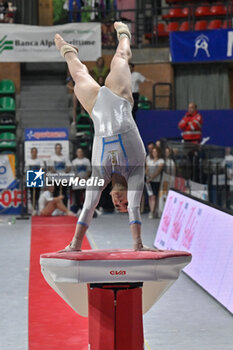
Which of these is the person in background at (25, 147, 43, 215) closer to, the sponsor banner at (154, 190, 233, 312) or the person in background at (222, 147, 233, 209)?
the person in background at (222, 147, 233, 209)

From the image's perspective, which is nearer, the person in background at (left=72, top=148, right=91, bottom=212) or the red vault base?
the red vault base

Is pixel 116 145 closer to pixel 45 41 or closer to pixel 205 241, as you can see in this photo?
pixel 205 241

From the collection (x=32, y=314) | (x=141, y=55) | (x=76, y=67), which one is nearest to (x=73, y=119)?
(x=141, y=55)

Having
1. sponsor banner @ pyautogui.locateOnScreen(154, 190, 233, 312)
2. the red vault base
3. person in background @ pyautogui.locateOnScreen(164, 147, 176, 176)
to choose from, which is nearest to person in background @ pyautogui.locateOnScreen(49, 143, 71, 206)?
person in background @ pyautogui.locateOnScreen(164, 147, 176, 176)

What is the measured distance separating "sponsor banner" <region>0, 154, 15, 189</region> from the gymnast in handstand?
418 inches

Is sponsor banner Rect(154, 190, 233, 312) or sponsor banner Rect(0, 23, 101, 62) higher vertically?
sponsor banner Rect(0, 23, 101, 62)

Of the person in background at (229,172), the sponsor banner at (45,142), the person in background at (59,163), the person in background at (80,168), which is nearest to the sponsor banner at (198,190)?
the person in background at (229,172)

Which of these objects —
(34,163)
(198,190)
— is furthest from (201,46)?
(198,190)

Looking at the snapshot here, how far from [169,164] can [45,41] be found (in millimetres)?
4393

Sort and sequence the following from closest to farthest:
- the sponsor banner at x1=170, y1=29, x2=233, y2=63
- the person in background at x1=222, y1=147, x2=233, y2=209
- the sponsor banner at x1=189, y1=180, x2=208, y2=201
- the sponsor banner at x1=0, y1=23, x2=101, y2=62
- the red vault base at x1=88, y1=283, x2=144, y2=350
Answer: the red vault base at x1=88, y1=283, x2=144, y2=350 < the person in background at x1=222, y1=147, x2=233, y2=209 < the sponsor banner at x1=189, y1=180, x2=208, y2=201 < the sponsor banner at x1=0, y1=23, x2=101, y2=62 < the sponsor banner at x1=170, y1=29, x2=233, y2=63

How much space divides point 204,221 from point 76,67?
3.88 metres

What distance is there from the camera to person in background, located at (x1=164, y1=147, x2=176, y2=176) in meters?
14.0

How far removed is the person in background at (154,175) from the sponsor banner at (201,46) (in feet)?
13.7

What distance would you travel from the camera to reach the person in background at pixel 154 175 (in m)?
15.0
